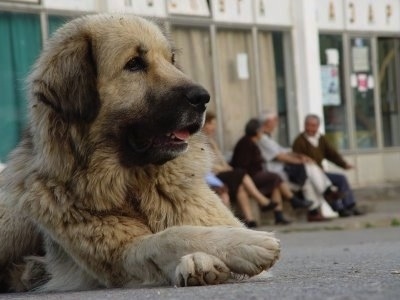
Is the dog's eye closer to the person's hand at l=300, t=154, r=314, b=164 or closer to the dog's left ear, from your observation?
the dog's left ear

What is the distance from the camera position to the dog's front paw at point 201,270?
17.1 feet

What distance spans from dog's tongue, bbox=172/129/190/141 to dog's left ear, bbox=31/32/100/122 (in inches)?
17.3

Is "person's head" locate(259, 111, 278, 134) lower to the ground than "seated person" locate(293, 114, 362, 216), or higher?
higher

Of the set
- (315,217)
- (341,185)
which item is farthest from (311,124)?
(315,217)

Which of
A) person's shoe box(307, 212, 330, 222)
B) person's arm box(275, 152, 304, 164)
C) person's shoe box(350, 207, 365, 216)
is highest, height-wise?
person's arm box(275, 152, 304, 164)

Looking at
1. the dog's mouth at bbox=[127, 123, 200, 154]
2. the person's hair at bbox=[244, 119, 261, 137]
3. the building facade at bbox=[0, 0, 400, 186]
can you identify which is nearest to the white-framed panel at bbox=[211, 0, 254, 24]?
the building facade at bbox=[0, 0, 400, 186]

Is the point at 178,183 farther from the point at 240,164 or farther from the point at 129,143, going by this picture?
the point at 240,164

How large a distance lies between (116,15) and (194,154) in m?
0.89

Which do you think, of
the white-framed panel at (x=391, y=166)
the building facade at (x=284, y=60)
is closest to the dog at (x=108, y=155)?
the building facade at (x=284, y=60)

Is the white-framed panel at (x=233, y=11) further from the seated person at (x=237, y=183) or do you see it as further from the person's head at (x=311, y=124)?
the seated person at (x=237, y=183)

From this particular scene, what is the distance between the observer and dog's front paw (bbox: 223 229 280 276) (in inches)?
203

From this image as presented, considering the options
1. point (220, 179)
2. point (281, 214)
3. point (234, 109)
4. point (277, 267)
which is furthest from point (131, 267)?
point (234, 109)

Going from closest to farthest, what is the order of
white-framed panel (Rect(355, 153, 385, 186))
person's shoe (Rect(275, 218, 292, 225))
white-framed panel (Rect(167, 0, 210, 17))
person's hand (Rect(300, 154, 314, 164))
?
person's shoe (Rect(275, 218, 292, 225)) → person's hand (Rect(300, 154, 314, 164)) → white-framed panel (Rect(167, 0, 210, 17)) → white-framed panel (Rect(355, 153, 385, 186))

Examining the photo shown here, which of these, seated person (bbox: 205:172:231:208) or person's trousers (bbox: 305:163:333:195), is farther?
person's trousers (bbox: 305:163:333:195)
